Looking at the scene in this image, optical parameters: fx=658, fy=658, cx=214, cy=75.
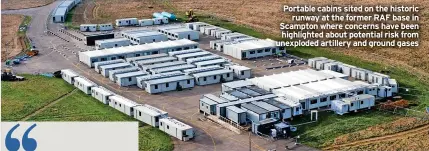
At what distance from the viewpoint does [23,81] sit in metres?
53.8

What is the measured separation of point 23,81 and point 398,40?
120 feet

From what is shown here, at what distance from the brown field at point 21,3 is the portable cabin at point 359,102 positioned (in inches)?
2442

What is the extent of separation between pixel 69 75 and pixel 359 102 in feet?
75.6

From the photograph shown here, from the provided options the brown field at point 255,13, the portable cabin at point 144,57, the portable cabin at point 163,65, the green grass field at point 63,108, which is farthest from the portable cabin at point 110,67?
the brown field at point 255,13

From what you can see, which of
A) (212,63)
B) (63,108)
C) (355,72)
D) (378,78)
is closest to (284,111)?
(378,78)

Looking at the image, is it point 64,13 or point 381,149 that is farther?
point 64,13

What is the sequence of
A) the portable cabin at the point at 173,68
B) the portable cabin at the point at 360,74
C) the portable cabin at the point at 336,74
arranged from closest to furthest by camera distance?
the portable cabin at the point at 336,74
the portable cabin at the point at 360,74
the portable cabin at the point at 173,68

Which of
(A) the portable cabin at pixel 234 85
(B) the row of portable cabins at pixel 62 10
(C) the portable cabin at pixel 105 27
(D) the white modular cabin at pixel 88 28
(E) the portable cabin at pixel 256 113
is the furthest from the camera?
(B) the row of portable cabins at pixel 62 10

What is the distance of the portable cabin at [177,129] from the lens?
130ft

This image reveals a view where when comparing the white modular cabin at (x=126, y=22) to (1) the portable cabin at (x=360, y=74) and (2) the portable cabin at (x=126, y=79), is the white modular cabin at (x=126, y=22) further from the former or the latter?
(1) the portable cabin at (x=360, y=74)

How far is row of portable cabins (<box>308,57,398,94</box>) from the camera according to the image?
49406mm

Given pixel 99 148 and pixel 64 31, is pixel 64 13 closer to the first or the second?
pixel 64 31

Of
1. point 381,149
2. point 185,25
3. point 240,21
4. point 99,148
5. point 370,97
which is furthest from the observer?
point 240,21

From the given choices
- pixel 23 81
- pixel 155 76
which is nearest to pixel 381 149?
pixel 155 76
